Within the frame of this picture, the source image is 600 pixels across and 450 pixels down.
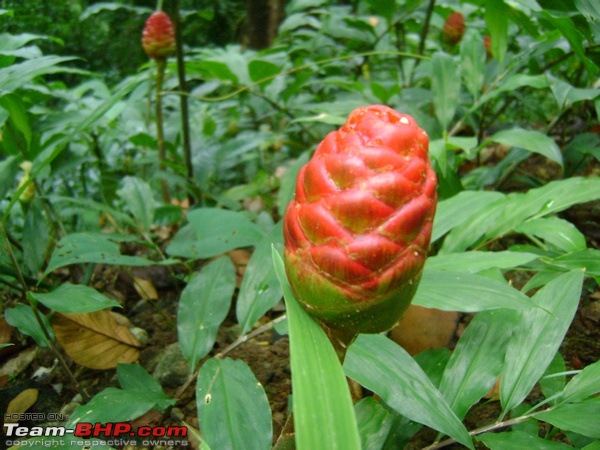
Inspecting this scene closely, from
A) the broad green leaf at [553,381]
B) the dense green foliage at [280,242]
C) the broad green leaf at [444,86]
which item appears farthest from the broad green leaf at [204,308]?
the broad green leaf at [444,86]

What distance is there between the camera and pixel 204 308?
1.15 metres

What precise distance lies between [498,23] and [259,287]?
4.16ft

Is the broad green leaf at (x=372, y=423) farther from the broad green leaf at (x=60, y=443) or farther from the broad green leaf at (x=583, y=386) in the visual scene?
the broad green leaf at (x=60, y=443)

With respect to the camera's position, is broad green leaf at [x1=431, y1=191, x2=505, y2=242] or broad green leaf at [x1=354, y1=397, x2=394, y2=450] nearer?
broad green leaf at [x1=354, y1=397, x2=394, y2=450]

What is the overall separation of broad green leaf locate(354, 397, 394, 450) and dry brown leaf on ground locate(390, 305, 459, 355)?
0.34m

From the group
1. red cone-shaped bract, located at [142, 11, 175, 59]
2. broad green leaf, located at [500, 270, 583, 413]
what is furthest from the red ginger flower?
broad green leaf, located at [500, 270, 583, 413]

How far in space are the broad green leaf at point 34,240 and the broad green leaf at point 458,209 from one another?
1.02 metres

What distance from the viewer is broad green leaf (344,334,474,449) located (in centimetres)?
82

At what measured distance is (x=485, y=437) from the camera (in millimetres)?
890

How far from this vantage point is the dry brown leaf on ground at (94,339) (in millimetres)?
1254

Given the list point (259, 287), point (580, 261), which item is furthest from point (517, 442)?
point (259, 287)

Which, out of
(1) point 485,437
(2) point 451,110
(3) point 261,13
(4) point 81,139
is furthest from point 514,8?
(3) point 261,13

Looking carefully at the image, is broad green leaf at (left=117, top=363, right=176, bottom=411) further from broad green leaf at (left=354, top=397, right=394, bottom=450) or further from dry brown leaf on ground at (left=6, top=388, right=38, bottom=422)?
broad green leaf at (left=354, top=397, right=394, bottom=450)

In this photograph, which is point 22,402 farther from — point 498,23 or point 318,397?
point 498,23
